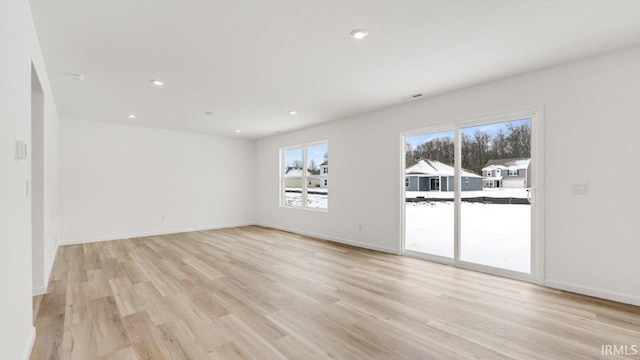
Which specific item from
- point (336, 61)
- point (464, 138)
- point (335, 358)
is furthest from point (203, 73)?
point (464, 138)

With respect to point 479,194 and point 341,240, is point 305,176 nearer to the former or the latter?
point 341,240

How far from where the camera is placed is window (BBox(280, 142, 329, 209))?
6.43 m

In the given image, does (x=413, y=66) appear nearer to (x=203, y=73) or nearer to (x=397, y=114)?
(x=397, y=114)

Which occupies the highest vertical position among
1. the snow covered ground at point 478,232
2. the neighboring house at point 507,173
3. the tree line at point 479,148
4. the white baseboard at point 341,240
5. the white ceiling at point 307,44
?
the white ceiling at point 307,44

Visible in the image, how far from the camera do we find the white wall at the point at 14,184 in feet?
4.70

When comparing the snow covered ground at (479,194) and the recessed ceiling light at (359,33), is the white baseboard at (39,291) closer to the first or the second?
the recessed ceiling light at (359,33)

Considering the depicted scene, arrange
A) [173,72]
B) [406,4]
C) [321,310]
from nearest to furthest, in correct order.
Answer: [406,4], [321,310], [173,72]

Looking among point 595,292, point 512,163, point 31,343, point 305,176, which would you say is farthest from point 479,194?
point 31,343

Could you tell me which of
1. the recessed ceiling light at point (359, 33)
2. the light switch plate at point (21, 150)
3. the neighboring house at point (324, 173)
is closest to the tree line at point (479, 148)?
the neighboring house at point (324, 173)

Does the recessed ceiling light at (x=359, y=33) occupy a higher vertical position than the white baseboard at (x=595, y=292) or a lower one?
higher

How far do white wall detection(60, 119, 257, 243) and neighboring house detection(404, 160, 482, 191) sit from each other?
5.01m

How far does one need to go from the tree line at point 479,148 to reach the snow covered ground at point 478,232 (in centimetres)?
64

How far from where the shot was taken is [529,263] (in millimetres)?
3516

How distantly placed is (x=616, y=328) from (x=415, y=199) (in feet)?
8.86
